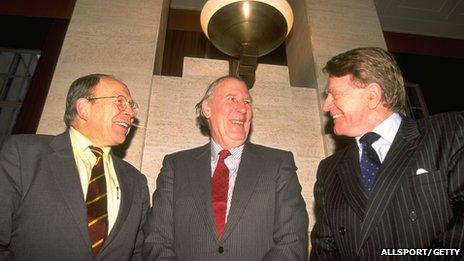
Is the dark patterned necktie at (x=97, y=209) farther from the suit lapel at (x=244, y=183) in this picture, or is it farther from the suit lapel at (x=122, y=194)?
the suit lapel at (x=244, y=183)

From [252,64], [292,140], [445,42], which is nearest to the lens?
[252,64]

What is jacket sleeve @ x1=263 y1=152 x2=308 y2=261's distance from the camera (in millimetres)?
1703

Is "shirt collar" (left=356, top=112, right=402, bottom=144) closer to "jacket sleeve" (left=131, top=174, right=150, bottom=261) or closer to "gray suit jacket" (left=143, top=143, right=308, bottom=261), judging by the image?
"gray suit jacket" (left=143, top=143, right=308, bottom=261)

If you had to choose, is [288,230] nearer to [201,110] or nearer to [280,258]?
[280,258]

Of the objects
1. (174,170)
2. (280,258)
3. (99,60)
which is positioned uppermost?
(99,60)

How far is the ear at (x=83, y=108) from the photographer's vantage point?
7.01 feet

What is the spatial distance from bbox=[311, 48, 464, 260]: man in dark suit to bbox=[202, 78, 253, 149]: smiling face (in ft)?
1.82

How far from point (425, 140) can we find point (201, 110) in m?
1.51

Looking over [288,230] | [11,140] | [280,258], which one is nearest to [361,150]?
[288,230]

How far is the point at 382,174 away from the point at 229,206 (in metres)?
0.81

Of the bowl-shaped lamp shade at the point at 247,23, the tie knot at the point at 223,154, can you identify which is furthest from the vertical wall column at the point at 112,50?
the bowl-shaped lamp shade at the point at 247,23

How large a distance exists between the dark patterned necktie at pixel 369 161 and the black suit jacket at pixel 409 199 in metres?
0.04

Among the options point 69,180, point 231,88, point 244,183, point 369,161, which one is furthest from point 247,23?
point 69,180

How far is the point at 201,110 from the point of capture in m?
2.59
